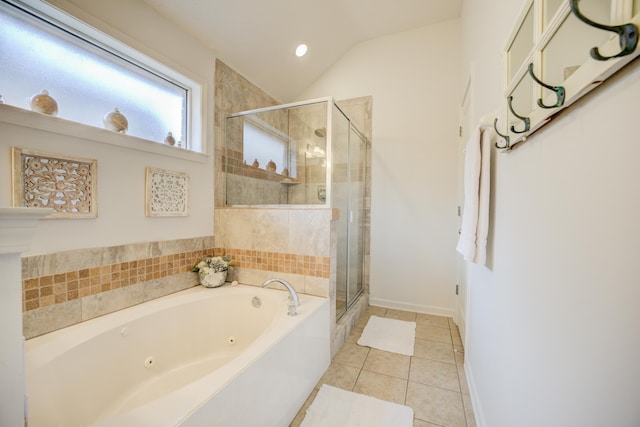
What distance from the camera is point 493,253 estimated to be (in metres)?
1.24

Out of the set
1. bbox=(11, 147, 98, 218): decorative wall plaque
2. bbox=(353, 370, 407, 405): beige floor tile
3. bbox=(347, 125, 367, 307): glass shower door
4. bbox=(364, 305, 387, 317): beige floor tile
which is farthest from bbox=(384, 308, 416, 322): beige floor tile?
bbox=(11, 147, 98, 218): decorative wall plaque

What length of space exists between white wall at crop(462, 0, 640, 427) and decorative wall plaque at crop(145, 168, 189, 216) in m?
2.04

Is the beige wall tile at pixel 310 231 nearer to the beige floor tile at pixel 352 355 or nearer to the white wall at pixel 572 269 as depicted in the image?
the beige floor tile at pixel 352 355

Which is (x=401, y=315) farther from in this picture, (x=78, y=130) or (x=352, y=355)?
(x=78, y=130)

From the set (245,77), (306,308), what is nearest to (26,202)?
(306,308)

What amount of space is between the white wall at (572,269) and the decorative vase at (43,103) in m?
2.06

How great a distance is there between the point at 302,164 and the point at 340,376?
1799mm

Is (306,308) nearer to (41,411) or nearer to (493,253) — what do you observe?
(493,253)

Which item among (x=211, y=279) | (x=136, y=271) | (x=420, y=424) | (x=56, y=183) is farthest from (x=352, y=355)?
(x=56, y=183)

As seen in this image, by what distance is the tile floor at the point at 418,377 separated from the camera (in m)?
1.48

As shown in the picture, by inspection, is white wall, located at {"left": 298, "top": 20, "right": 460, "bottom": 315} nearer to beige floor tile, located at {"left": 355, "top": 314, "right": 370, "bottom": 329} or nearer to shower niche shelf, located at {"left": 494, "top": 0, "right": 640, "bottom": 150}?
beige floor tile, located at {"left": 355, "top": 314, "right": 370, "bottom": 329}

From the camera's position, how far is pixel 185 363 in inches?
65.7

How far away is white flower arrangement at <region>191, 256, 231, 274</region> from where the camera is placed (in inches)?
80.7

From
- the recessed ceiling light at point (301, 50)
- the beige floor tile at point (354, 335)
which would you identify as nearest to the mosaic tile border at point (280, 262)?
the beige floor tile at point (354, 335)
